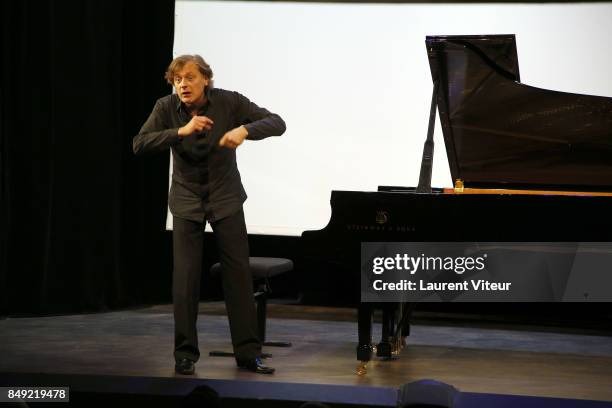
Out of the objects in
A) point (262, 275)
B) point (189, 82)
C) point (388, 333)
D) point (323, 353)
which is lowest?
point (323, 353)

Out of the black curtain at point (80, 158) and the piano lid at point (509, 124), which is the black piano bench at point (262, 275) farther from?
the black curtain at point (80, 158)

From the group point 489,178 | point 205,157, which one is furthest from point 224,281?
point 489,178

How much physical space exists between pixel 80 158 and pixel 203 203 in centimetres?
225

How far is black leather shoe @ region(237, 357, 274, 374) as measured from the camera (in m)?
4.32

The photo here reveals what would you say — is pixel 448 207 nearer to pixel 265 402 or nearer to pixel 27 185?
pixel 265 402

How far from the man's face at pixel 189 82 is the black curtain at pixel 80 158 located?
7.13 ft

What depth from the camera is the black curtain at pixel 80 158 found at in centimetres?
607

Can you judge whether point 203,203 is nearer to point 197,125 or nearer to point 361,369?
point 197,125

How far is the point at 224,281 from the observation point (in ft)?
14.3

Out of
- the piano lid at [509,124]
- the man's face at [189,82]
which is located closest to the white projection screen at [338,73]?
the piano lid at [509,124]

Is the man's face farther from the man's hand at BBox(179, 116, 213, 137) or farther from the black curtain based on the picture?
the black curtain

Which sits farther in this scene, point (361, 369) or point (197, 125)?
point (361, 369)

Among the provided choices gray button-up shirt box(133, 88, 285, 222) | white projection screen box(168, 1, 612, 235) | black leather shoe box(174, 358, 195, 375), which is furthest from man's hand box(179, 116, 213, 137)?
white projection screen box(168, 1, 612, 235)

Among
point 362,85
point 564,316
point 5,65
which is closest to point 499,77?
point 362,85
